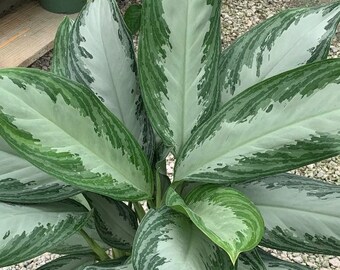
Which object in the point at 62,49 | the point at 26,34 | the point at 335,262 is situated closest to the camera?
the point at 62,49

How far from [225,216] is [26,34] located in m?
1.66

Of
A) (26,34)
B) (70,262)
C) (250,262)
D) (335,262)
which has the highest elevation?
(250,262)

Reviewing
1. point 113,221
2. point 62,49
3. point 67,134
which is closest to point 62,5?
point 62,49

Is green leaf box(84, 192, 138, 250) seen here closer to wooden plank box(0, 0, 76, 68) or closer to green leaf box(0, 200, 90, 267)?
green leaf box(0, 200, 90, 267)

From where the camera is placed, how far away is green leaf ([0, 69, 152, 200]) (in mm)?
552

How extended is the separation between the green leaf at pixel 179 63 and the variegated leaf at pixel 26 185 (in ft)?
0.41

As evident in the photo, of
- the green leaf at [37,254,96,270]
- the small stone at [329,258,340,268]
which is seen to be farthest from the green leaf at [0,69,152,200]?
the small stone at [329,258,340,268]

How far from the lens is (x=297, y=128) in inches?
22.6

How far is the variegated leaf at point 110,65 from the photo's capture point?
0.72 m

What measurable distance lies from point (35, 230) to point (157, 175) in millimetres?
154

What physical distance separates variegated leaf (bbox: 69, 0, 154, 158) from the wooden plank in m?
1.24

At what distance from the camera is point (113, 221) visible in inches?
29.3

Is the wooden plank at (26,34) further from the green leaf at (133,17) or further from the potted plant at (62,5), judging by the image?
the green leaf at (133,17)

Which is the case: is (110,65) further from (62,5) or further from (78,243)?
(62,5)
